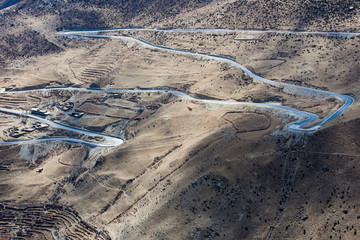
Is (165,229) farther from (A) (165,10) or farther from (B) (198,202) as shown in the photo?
(A) (165,10)

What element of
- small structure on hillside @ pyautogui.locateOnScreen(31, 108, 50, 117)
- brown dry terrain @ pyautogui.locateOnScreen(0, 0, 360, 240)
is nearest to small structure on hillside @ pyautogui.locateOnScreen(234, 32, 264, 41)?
brown dry terrain @ pyautogui.locateOnScreen(0, 0, 360, 240)

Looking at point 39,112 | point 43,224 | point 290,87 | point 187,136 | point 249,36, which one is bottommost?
point 43,224

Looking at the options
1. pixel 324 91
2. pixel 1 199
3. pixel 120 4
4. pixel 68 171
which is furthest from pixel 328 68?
pixel 120 4

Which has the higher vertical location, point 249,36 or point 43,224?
point 249,36

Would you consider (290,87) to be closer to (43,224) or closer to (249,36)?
(249,36)

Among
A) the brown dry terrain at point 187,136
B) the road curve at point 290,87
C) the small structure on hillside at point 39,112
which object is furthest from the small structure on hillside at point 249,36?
the small structure on hillside at point 39,112

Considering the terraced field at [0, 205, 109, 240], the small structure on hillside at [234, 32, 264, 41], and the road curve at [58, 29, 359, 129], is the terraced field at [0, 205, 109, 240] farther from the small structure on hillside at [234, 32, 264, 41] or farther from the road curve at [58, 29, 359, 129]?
the small structure on hillside at [234, 32, 264, 41]

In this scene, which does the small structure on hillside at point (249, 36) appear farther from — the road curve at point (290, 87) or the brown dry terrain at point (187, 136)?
the road curve at point (290, 87)

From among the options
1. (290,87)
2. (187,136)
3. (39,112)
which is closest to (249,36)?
(290,87)
